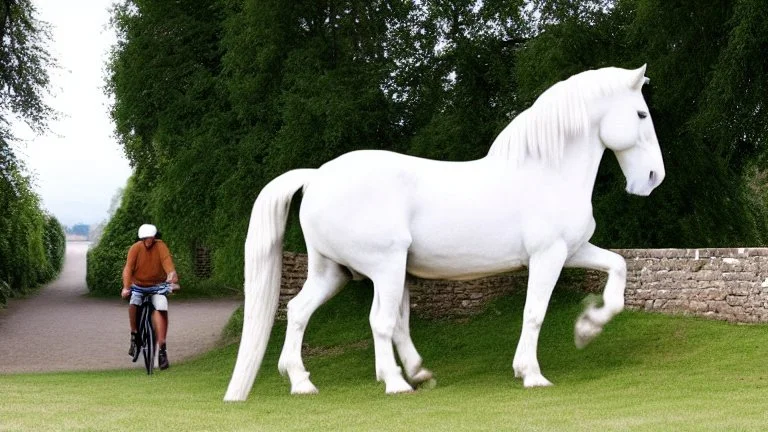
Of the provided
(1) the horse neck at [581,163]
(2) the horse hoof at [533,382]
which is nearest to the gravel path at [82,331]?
(2) the horse hoof at [533,382]

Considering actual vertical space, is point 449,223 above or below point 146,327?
above

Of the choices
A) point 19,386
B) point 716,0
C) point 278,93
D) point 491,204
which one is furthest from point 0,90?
point 491,204

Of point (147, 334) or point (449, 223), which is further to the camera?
point (147, 334)

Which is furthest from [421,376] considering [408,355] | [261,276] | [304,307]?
[261,276]

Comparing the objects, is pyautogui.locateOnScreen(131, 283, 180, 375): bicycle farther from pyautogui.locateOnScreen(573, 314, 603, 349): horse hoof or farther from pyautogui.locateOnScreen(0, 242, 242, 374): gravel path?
pyautogui.locateOnScreen(573, 314, 603, 349): horse hoof

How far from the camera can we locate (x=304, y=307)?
7.73 meters

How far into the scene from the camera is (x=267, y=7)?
14.8 metres

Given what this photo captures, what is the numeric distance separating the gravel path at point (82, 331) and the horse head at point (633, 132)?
7.82 metres

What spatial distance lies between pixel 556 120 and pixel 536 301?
4.54 feet

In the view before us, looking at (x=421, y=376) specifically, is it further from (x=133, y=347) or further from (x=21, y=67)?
(x=21, y=67)

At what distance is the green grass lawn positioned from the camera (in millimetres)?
6070

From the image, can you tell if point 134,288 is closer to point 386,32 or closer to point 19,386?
point 19,386

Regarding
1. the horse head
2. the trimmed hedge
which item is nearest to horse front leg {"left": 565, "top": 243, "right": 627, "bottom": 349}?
the horse head

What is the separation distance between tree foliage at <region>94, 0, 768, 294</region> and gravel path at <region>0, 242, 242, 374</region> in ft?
6.53
